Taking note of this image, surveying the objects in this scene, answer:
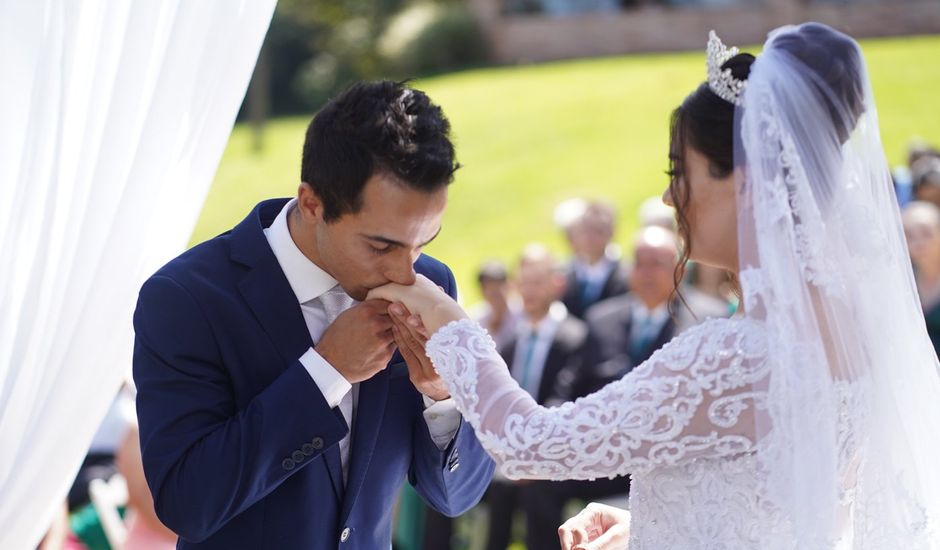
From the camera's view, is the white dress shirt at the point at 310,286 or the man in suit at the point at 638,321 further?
the man in suit at the point at 638,321

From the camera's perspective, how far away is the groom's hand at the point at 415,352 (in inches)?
99.7

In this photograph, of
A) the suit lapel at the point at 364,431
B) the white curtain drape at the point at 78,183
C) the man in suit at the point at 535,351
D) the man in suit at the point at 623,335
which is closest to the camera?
the suit lapel at the point at 364,431

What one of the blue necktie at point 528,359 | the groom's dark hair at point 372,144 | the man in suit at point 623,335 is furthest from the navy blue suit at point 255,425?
the blue necktie at point 528,359

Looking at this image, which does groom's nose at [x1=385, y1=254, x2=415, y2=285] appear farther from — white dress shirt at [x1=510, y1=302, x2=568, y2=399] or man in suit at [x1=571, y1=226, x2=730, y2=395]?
white dress shirt at [x1=510, y1=302, x2=568, y2=399]

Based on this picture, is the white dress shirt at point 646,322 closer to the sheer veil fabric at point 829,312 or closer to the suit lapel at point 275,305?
the sheer veil fabric at point 829,312

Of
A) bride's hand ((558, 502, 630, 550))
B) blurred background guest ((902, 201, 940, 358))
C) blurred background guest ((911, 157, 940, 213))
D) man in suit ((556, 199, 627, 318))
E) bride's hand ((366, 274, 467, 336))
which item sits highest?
bride's hand ((366, 274, 467, 336))

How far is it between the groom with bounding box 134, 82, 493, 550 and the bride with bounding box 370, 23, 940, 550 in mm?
159

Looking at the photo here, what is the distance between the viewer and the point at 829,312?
96.3 inches

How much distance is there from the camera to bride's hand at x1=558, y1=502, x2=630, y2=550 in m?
2.76

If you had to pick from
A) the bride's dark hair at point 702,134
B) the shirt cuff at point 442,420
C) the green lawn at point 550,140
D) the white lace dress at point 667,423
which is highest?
the bride's dark hair at point 702,134

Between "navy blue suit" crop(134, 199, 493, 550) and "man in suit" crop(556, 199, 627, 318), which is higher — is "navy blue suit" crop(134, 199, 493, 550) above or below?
above

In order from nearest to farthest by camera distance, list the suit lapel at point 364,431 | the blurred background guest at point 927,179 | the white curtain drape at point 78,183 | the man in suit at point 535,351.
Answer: the suit lapel at point 364,431, the white curtain drape at point 78,183, the man in suit at point 535,351, the blurred background guest at point 927,179

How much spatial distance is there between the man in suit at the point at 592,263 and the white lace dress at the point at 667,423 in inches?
239

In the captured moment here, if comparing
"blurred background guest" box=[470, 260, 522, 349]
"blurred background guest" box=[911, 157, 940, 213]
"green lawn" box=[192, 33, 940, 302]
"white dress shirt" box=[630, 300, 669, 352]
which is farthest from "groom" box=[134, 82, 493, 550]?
"green lawn" box=[192, 33, 940, 302]
